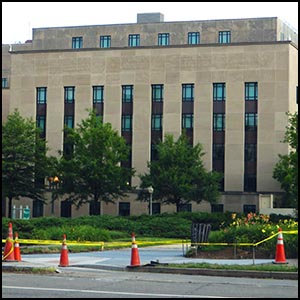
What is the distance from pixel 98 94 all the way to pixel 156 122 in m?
6.12

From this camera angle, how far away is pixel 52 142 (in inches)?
2805

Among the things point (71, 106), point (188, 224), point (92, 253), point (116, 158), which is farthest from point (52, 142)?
point (92, 253)

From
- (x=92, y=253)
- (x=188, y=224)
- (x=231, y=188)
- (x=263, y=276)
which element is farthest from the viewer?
(x=231, y=188)

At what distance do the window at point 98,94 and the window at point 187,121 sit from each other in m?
7.92

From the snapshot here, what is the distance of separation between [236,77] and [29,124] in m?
19.0

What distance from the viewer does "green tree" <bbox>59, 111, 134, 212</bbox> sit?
186ft

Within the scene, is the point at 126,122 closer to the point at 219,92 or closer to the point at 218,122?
the point at 218,122

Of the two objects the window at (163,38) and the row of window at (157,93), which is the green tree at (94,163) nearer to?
the row of window at (157,93)

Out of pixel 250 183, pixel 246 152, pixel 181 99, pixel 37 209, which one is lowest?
pixel 37 209

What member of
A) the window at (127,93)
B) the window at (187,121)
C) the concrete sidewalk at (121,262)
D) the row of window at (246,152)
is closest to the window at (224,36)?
the window at (187,121)

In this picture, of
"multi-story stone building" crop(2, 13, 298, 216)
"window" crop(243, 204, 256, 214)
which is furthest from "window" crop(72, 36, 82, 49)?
"window" crop(243, 204, 256, 214)

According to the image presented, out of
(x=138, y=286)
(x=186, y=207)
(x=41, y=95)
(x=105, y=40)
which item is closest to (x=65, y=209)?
(x=41, y=95)

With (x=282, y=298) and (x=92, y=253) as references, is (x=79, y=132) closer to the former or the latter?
(x=92, y=253)

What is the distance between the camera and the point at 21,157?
57.6 metres
